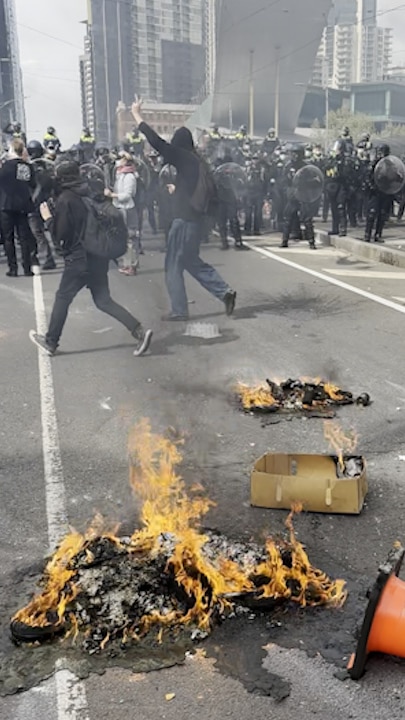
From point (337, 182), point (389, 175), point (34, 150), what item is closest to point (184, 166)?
point (34, 150)

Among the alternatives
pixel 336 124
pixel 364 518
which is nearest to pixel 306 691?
pixel 364 518

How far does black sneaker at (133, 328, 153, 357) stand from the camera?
6.73 metres

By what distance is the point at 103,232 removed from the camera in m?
6.49

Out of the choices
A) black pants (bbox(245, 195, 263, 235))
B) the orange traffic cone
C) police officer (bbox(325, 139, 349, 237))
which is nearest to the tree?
black pants (bbox(245, 195, 263, 235))

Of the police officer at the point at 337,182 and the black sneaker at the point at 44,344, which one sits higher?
the police officer at the point at 337,182

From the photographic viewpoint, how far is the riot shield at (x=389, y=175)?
41.8 feet

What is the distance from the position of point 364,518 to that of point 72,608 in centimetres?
160

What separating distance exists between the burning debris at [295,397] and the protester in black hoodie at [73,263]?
1.60 metres

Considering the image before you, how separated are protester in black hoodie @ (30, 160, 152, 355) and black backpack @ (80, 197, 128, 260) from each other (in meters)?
0.05

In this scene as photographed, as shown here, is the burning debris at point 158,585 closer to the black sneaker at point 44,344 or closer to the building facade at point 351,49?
the black sneaker at point 44,344

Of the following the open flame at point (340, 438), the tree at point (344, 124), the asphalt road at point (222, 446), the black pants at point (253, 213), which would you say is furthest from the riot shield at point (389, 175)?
the tree at point (344, 124)

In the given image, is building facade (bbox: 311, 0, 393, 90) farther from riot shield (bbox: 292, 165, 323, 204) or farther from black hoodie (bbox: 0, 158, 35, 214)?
black hoodie (bbox: 0, 158, 35, 214)

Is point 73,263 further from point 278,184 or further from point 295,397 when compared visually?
point 278,184

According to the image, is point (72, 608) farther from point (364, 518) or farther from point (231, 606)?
point (364, 518)
